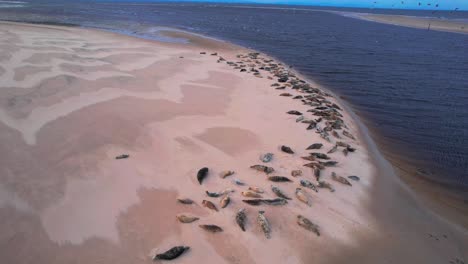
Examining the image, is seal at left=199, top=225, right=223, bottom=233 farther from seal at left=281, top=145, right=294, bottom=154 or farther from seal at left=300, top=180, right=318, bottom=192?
seal at left=281, top=145, right=294, bottom=154

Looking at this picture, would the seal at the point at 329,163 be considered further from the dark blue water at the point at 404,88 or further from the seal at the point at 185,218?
the seal at the point at 185,218

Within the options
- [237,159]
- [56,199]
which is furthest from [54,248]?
[237,159]

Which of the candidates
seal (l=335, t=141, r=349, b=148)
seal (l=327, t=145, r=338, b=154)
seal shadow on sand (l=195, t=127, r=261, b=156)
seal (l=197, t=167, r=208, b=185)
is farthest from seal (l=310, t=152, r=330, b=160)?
seal (l=197, t=167, r=208, b=185)

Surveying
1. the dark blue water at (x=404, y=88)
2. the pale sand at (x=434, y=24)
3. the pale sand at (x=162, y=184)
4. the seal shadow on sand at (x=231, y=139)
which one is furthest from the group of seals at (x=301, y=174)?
the pale sand at (x=434, y=24)

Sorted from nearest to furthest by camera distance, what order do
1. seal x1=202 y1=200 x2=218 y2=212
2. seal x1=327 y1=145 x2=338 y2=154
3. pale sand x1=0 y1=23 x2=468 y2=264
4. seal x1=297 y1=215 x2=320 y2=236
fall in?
pale sand x1=0 y1=23 x2=468 y2=264
seal x1=297 y1=215 x2=320 y2=236
seal x1=202 y1=200 x2=218 y2=212
seal x1=327 y1=145 x2=338 y2=154

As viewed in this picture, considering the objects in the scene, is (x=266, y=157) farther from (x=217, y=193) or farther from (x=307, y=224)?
(x=307, y=224)

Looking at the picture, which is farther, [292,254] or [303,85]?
[303,85]

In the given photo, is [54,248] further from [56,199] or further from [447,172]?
[447,172]

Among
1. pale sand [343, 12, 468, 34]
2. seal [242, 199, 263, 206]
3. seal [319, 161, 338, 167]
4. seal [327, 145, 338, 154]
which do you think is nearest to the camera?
seal [242, 199, 263, 206]
